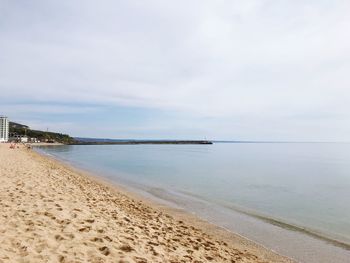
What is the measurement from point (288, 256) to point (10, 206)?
8744mm

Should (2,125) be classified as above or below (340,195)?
above

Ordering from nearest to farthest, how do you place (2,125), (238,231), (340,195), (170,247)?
(170,247)
(238,231)
(340,195)
(2,125)

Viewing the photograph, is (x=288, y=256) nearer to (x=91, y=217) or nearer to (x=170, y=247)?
(x=170, y=247)

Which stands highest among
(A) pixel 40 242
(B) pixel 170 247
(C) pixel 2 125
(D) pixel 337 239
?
(C) pixel 2 125

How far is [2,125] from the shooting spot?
433 feet

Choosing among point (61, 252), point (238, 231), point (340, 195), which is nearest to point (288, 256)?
point (238, 231)

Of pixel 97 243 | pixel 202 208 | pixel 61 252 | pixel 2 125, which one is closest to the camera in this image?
pixel 61 252

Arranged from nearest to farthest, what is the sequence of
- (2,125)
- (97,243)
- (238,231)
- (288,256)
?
1. (97,243)
2. (288,256)
3. (238,231)
4. (2,125)

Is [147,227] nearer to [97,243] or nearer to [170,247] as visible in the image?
[170,247]

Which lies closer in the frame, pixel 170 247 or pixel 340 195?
pixel 170 247

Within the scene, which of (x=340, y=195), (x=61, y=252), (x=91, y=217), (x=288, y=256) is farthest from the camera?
(x=340, y=195)

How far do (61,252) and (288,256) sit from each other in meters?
7.34

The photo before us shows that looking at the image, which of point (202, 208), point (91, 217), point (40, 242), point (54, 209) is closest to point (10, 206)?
point (54, 209)

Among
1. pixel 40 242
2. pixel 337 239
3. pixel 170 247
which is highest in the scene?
pixel 40 242
